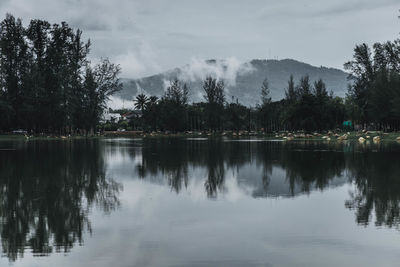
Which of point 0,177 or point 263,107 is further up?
point 263,107

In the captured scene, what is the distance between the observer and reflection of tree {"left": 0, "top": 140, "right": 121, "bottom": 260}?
33.7ft

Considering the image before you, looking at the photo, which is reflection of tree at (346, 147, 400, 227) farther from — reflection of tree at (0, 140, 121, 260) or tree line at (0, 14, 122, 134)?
tree line at (0, 14, 122, 134)

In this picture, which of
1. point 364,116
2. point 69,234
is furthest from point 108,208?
point 364,116

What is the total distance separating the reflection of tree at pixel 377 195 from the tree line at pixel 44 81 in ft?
225

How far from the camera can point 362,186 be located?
18172 mm

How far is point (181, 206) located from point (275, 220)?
11.0 feet

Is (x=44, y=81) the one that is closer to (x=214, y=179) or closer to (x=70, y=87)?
(x=70, y=87)

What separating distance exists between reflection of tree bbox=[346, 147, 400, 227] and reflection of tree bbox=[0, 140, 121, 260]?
23.7 feet

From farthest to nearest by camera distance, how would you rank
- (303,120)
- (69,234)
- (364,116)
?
(364,116) < (303,120) < (69,234)

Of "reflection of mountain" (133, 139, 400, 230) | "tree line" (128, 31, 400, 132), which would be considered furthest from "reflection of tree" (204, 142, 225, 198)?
"tree line" (128, 31, 400, 132)

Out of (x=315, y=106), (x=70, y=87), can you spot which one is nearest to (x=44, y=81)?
(x=70, y=87)

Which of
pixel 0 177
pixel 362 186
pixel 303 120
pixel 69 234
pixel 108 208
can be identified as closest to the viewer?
pixel 69 234

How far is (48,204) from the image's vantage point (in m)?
14.4

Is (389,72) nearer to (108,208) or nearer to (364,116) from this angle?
(364,116)
